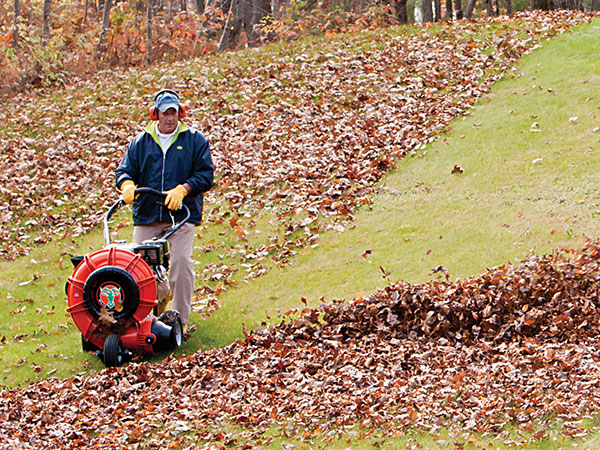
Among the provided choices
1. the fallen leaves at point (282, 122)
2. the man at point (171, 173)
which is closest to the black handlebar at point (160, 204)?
the man at point (171, 173)

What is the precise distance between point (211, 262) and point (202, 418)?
4.76 m

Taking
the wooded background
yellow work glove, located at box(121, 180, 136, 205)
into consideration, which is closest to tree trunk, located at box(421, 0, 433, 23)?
the wooded background

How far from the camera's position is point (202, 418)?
5.41m

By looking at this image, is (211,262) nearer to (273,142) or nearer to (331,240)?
(331,240)

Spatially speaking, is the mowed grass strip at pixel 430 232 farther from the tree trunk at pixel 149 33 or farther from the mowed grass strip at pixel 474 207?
the tree trunk at pixel 149 33

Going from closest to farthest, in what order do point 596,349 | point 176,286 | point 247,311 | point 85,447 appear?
1. point 85,447
2. point 596,349
3. point 176,286
4. point 247,311

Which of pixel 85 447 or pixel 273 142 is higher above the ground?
pixel 273 142

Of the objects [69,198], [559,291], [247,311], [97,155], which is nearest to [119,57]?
[97,155]

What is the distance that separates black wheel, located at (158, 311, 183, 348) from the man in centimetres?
33

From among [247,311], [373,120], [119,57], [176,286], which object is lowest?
[247,311]

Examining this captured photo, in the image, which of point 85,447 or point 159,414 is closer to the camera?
point 85,447

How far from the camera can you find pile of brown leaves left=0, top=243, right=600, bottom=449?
4949mm

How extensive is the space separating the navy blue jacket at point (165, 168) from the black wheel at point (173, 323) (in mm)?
937

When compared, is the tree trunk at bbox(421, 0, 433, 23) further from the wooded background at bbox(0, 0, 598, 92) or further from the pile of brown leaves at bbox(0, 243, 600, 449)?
the pile of brown leaves at bbox(0, 243, 600, 449)
